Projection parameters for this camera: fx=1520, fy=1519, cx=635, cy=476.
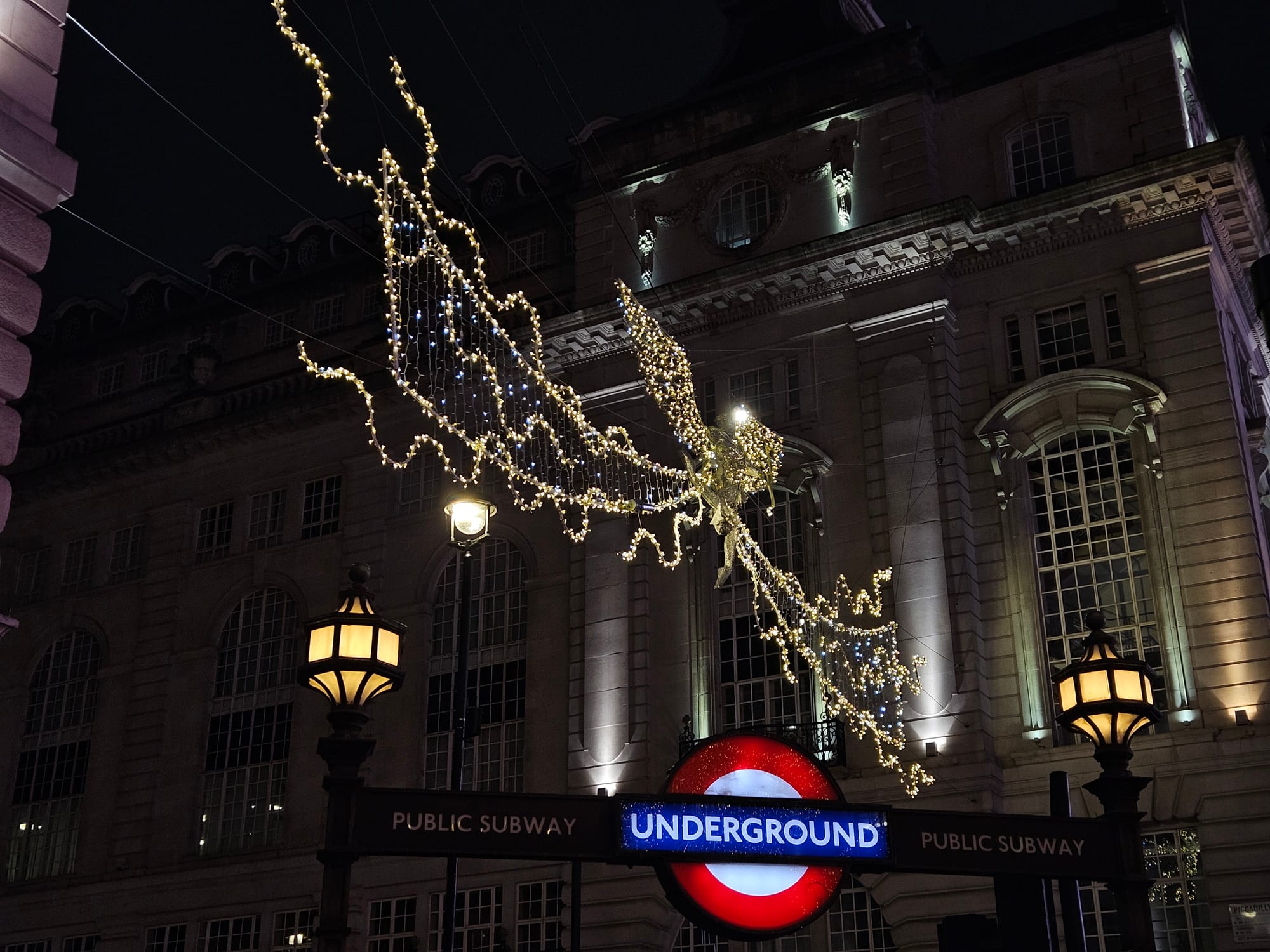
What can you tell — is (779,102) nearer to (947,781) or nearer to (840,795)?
(947,781)

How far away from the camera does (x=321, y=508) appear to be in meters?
39.1

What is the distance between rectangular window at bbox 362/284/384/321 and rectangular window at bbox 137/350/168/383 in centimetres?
737

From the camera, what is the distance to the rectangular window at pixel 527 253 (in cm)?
3875

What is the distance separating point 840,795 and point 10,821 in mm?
36969

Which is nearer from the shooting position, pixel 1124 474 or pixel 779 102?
pixel 1124 474

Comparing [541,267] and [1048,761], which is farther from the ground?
[541,267]

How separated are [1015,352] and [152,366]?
26.5 meters

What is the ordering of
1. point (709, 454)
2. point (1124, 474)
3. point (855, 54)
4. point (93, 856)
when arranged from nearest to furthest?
point (709, 454)
point (1124, 474)
point (855, 54)
point (93, 856)

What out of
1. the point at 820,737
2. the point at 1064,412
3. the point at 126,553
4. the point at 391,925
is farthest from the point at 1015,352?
the point at 126,553

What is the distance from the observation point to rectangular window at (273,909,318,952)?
34062 millimetres

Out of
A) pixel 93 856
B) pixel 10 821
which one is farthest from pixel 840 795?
pixel 10 821

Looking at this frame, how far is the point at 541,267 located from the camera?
38469 millimetres

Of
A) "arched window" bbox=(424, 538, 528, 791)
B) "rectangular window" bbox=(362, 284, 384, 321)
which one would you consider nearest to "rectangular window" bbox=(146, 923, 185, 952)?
"arched window" bbox=(424, 538, 528, 791)

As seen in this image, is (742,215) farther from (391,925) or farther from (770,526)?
(391,925)
